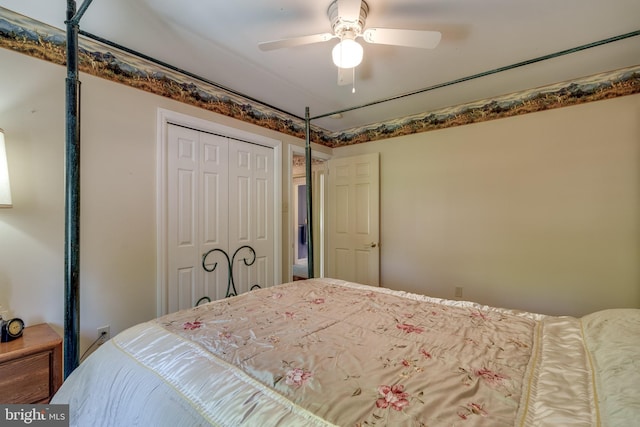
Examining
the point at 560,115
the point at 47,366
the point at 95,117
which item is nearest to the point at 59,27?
the point at 95,117

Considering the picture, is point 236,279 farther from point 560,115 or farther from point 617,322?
point 560,115

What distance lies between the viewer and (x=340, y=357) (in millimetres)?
1004

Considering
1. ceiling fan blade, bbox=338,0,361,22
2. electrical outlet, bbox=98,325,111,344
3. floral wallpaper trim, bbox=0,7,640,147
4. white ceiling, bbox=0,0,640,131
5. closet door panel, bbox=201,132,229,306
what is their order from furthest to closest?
1. closet door panel, bbox=201,132,229,306
2. electrical outlet, bbox=98,325,111,344
3. floral wallpaper trim, bbox=0,7,640,147
4. white ceiling, bbox=0,0,640,131
5. ceiling fan blade, bbox=338,0,361,22

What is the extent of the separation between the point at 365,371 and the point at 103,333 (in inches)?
77.3

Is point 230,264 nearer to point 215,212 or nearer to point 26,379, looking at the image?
point 215,212

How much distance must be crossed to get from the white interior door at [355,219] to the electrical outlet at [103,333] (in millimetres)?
2572

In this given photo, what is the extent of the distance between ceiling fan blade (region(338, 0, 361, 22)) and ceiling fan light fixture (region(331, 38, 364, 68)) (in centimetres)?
10

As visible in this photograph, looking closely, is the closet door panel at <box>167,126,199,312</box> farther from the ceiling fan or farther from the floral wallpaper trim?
the ceiling fan

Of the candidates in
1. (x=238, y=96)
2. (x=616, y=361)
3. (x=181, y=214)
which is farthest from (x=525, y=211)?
(x=181, y=214)

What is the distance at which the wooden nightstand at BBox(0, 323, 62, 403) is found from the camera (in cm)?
129

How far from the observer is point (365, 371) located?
912mm

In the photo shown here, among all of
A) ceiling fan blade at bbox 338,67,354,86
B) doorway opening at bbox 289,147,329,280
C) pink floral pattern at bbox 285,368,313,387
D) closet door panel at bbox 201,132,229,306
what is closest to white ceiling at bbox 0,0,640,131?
ceiling fan blade at bbox 338,67,354,86

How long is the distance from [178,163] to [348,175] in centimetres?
213

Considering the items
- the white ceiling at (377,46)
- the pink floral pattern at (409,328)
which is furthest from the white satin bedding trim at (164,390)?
the white ceiling at (377,46)
